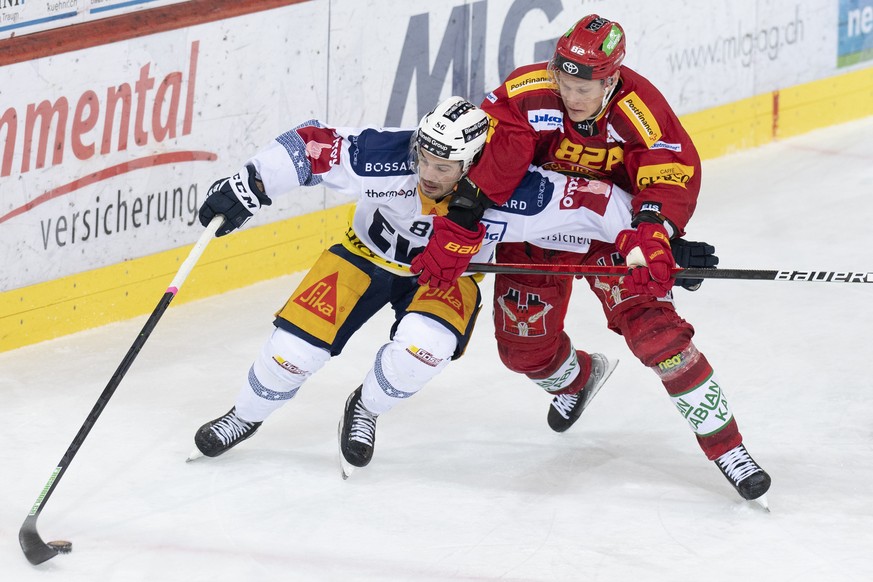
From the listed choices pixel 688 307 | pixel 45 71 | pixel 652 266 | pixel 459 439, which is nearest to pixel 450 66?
pixel 688 307

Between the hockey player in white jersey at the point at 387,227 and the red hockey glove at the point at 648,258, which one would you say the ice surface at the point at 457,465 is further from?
the red hockey glove at the point at 648,258

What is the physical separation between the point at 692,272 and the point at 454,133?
681 millimetres

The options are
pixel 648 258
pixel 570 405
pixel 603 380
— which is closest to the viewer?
pixel 648 258

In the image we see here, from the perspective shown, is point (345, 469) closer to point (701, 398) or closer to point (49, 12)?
point (701, 398)

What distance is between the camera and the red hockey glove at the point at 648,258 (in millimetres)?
3564

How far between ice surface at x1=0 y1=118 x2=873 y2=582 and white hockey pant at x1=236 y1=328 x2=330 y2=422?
185 mm

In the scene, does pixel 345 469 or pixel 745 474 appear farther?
pixel 345 469

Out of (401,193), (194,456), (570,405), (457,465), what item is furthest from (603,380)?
(194,456)

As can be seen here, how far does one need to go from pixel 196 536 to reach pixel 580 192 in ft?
4.26

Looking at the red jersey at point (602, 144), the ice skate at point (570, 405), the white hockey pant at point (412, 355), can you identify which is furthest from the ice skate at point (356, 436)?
the red jersey at point (602, 144)

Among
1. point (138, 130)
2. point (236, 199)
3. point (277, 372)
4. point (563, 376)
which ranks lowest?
Result: point (563, 376)

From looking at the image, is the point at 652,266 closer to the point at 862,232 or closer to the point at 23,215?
the point at 23,215

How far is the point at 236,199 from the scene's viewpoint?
3.78 meters

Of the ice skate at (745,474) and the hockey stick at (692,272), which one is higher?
the hockey stick at (692,272)
